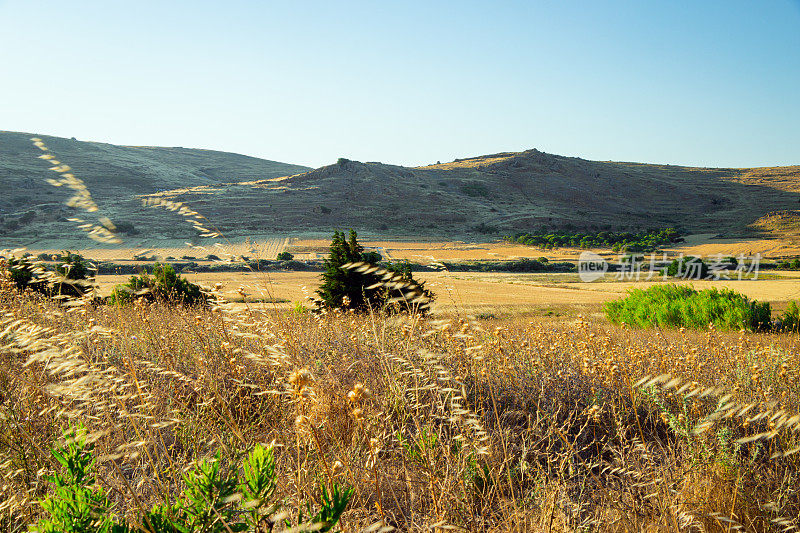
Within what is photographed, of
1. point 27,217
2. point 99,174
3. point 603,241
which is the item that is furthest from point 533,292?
point 99,174

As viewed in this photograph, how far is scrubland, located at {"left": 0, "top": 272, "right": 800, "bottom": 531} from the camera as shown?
179 centimetres

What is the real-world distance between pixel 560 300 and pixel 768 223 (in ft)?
190

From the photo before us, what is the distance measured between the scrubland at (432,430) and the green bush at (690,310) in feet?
31.3

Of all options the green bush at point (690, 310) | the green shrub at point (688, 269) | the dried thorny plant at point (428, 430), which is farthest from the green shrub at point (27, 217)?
the green shrub at point (688, 269)

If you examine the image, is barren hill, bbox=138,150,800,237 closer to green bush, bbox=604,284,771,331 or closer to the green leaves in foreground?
green bush, bbox=604,284,771,331

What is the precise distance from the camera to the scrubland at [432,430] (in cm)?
179

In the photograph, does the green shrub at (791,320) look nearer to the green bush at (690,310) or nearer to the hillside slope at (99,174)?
the green bush at (690,310)

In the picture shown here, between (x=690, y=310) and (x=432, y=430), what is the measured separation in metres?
13.6

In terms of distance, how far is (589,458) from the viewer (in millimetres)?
2547

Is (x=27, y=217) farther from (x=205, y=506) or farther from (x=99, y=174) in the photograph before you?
(x=205, y=506)

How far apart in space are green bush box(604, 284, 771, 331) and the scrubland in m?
9.55

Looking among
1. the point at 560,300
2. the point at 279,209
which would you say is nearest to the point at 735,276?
the point at 560,300

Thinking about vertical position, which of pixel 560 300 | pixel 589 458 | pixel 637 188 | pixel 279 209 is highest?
pixel 637 188

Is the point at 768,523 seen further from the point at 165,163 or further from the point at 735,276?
the point at 165,163
